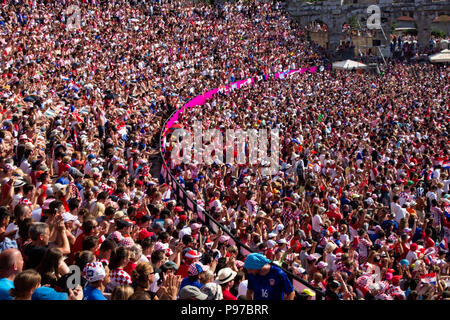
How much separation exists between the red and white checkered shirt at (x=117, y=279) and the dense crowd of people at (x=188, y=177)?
0.02 m

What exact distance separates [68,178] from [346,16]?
51675mm

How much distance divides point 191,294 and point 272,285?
100 cm

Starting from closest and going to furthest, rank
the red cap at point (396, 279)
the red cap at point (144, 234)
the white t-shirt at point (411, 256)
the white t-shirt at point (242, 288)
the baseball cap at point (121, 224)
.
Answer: the white t-shirt at point (242, 288)
the baseball cap at point (121, 224)
the red cap at point (144, 234)
the red cap at point (396, 279)
the white t-shirt at point (411, 256)

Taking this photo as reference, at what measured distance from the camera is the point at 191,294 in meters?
5.23

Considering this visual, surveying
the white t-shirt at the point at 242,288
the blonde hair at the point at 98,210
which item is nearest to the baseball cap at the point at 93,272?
the white t-shirt at the point at 242,288

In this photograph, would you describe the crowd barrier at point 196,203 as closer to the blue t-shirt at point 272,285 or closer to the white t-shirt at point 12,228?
the blue t-shirt at point 272,285

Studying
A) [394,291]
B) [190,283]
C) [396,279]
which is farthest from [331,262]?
[190,283]

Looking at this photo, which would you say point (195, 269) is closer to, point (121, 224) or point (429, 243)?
point (121, 224)

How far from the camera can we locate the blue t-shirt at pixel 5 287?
4.66 m

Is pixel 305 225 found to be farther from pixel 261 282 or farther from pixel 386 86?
pixel 386 86

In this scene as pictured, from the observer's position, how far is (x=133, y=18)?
3475 centimetres

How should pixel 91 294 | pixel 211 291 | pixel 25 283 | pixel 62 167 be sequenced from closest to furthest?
pixel 25 283 → pixel 91 294 → pixel 211 291 → pixel 62 167

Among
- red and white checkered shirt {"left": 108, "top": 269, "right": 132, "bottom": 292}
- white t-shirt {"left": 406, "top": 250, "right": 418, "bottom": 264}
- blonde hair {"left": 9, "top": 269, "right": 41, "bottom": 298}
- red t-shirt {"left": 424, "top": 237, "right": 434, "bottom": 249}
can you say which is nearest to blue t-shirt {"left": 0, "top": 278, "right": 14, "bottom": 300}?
blonde hair {"left": 9, "top": 269, "right": 41, "bottom": 298}
